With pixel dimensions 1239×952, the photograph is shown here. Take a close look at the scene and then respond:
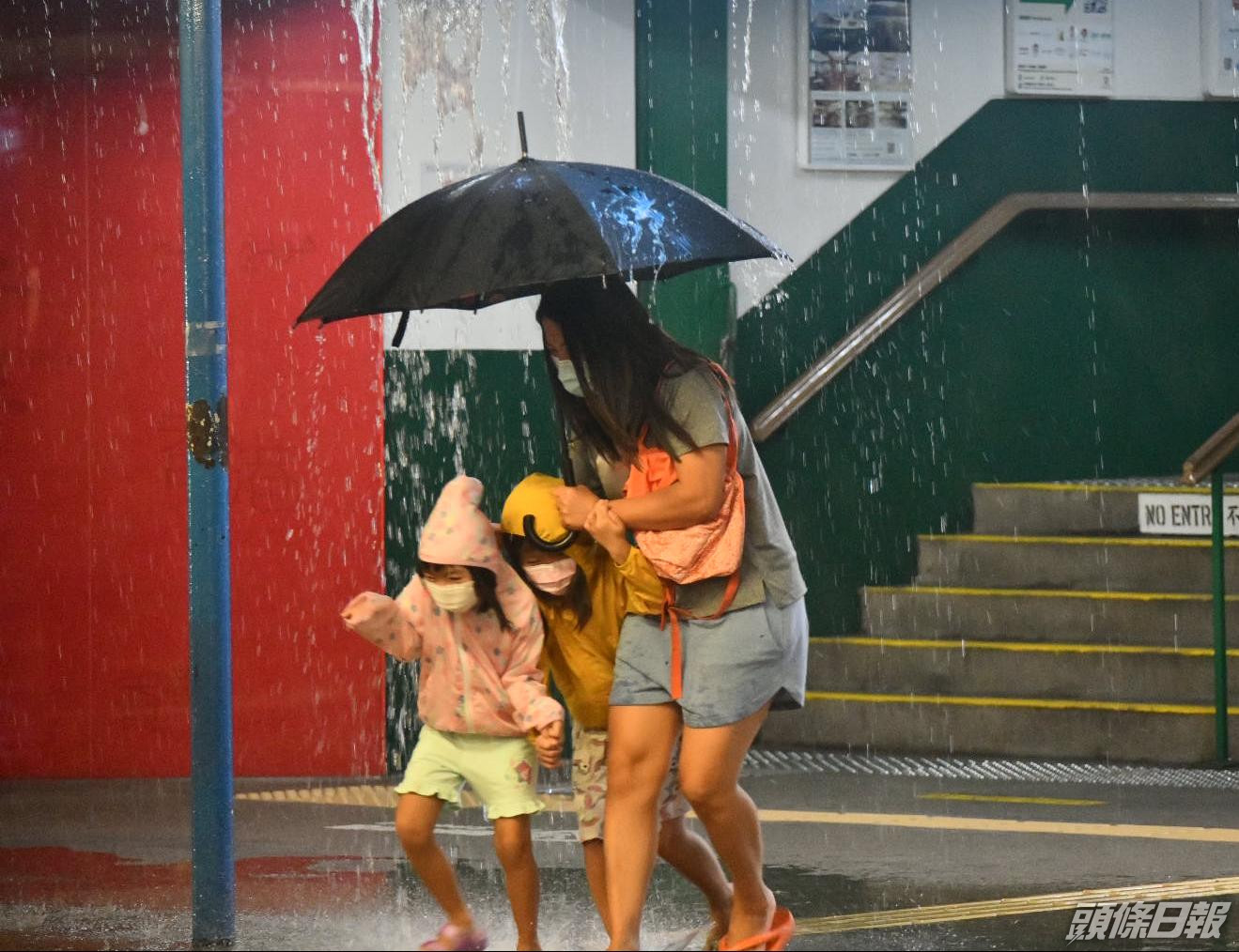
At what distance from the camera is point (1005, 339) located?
30.9 ft

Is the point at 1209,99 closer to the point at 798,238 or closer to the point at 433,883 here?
the point at 798,238

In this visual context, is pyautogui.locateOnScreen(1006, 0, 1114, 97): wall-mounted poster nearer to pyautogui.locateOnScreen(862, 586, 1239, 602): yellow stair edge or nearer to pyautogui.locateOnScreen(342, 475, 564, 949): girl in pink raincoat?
pyautogui.locateOnScreen(862, 586, 1239, 602): yellow stair edge

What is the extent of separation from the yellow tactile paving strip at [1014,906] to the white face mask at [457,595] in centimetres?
150

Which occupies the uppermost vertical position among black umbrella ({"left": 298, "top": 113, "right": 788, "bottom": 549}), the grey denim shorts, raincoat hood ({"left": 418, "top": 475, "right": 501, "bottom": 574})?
black umbrella ({"left": 298, "top": 113, "right": 788, "bottom": 549})

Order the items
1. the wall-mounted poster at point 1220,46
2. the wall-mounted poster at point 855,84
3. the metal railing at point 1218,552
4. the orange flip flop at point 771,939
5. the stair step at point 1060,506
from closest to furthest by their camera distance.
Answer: the orange flip flop at point 771,939, the metal railing at point 1218,552, the stair step at point 1060,506, the wall-mounted poster at point 855,84, the wall-mounted poster at point 1220,46

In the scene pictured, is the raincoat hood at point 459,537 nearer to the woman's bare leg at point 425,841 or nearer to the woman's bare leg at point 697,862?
the woman's bare leg at point 425,841

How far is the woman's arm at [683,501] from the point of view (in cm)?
435

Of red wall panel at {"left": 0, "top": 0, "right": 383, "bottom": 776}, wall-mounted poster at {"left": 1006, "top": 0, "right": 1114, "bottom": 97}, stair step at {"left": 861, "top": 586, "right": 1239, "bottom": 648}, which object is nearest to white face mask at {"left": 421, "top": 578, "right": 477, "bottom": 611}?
red wall panel at {"left": 0, "top": 0, "right": 383, "bottom": 776}

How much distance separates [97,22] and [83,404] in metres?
1.61

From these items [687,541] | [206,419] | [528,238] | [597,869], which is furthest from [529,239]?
[597,869]

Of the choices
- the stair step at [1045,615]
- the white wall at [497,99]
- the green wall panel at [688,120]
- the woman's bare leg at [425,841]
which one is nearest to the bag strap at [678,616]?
the woman's bare leg at [425,841]

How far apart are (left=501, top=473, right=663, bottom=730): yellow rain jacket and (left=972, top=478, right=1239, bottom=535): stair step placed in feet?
15.6

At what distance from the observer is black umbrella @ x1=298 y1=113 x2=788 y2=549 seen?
414cm

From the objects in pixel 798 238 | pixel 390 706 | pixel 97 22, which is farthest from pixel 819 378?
pixel 97 22
